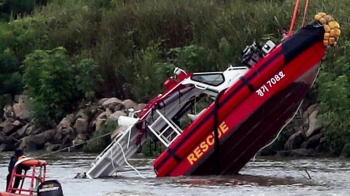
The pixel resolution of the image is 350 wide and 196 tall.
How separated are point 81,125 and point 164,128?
531 inches

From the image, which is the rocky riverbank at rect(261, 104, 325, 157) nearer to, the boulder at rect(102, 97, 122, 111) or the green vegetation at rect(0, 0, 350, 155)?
the green vegetation at rect(0, 0, 350, 155)

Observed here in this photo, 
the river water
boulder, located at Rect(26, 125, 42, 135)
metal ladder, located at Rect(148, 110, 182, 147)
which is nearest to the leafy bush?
boulder, located at Rect(26, 125, 42, 135)

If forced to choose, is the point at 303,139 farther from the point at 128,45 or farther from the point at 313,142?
the point at 128,45

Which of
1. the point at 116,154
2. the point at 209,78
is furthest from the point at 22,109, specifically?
the point at 209,78

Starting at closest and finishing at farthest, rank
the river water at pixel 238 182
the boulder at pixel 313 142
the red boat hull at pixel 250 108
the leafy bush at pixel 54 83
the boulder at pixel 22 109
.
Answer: the river water at pixel 238 182 < the red boat hull at pixel 250 108 < the boulder at pixel 313 142 < the leafy bush at pixel 54 83 < the boulder at pixel 22 109

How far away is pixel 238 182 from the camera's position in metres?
21.8

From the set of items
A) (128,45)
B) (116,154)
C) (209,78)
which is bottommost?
(116,154)

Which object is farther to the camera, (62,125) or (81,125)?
(62,125)

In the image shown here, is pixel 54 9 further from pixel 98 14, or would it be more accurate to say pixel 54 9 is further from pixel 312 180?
pixel 312 180

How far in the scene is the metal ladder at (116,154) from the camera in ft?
76.4

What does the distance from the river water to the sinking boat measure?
0.49 m

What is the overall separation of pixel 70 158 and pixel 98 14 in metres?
15.5

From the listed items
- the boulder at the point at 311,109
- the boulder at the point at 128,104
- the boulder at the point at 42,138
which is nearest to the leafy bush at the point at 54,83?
the boulder at the point at 42,138

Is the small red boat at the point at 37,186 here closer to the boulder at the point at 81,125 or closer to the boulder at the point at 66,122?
the boulder at the point at 81,125
